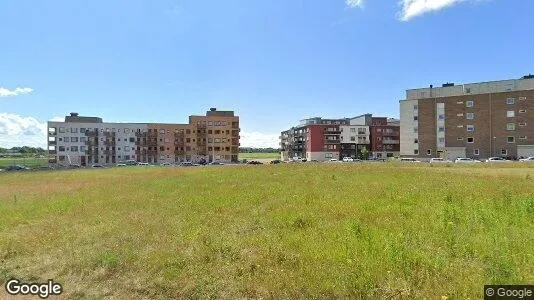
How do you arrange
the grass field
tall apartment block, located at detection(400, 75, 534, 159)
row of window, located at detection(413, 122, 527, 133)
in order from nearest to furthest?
the grass field < row of window, located at detection(413, 122, 527, 133) < tall apartment block, located at detection(400, 75, 534, 159)

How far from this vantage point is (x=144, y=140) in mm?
141875

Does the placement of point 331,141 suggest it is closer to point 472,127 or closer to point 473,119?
point 472,127

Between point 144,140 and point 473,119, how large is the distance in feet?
405

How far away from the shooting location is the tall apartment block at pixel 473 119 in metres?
91.9

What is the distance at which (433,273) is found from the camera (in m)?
8.09

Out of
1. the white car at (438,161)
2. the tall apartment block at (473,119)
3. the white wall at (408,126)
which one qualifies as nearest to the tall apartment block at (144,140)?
the white wall at (408,126)

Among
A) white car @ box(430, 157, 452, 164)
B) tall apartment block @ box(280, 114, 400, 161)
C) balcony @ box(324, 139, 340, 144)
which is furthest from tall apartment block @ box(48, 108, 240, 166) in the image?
white car @ box(430, 157, 452, 164)

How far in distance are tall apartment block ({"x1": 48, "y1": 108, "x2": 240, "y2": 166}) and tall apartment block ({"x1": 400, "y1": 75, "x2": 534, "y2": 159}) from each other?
7599 cm

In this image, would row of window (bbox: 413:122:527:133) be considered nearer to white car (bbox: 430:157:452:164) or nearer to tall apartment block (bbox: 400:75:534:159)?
tall apartment block (bbox: 400:75:534:159)

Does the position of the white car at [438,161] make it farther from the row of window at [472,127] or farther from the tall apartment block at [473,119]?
the row of window at [472,127]

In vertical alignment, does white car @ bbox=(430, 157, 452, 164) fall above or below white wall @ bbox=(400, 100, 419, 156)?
→ below

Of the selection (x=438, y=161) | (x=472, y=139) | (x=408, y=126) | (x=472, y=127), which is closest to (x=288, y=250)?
(x=438, y=161)

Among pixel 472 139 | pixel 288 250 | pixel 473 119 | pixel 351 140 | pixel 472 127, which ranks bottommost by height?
pixel 288 250

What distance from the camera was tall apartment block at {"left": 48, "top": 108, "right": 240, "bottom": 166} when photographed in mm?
131750
